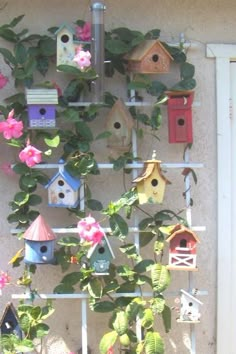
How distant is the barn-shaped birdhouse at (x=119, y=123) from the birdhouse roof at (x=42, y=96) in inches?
12.9

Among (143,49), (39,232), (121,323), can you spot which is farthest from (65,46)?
(121,323)

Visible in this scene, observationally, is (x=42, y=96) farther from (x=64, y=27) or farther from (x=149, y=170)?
(x=149, y=170)

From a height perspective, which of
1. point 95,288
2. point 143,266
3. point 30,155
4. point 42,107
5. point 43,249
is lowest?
point 95,288

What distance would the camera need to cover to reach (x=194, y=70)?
342cm

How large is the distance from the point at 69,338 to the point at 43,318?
0.37 m

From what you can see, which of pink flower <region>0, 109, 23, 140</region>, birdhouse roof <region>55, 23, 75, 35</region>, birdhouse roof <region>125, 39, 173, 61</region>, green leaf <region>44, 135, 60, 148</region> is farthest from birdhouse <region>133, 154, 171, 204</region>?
birdhouse roof <region>55, 23, 75, 35</region>

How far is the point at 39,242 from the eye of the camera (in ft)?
10.3

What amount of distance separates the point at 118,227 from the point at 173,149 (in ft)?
2.05

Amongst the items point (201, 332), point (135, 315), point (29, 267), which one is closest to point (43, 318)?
point (29, 267)

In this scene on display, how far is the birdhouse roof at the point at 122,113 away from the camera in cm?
327

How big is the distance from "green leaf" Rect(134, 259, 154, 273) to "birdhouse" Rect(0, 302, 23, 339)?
27.4 inches

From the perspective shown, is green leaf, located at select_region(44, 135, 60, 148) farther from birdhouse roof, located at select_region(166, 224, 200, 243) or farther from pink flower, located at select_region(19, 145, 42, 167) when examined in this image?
birdhouse roof, located at select_region(166, 224, 200, 243)

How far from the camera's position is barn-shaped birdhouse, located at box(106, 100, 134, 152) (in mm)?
3277

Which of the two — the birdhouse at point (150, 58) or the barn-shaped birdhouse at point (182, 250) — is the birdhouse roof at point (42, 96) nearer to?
the birdhouse at point (150, 58)
